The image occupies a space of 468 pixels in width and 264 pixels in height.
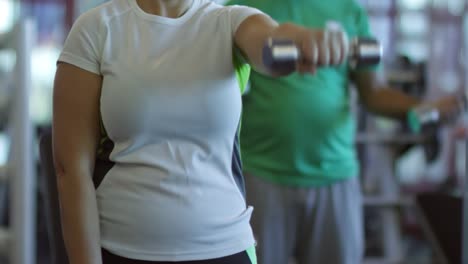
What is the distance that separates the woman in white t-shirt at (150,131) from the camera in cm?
88

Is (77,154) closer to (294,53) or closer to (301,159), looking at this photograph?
(294,53)

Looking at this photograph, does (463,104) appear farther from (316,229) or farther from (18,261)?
(18,261)

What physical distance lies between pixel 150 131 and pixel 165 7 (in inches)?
6.8

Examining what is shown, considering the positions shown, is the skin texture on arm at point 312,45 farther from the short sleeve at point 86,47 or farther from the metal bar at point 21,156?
the metal bar at point 21,156

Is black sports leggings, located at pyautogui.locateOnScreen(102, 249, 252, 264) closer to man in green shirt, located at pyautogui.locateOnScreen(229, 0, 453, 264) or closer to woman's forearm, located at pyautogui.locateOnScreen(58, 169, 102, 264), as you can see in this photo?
woman's forearm, located at pyautogui.locateOnScreen(58, 169, 102, 264)

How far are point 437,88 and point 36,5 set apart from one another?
384cm

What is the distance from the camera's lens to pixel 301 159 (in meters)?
1.63

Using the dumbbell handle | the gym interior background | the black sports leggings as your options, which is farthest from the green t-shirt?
the dumbbell handle

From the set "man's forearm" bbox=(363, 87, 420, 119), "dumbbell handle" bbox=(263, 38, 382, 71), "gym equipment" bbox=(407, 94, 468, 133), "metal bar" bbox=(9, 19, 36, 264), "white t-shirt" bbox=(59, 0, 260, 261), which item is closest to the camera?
"dumbbell handle" bbox=(263, 38, 382, 71)

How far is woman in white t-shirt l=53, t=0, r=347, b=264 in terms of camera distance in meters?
0.88

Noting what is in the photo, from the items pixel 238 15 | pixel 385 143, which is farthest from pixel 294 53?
pixel 385 143

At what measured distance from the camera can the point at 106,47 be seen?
887 mm

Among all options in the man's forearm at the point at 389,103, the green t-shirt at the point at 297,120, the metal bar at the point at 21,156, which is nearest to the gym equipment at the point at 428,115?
the man's forearm at the point at 389,103

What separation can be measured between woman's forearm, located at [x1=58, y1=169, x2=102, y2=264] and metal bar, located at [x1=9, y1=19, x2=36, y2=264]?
Result: 298mm
